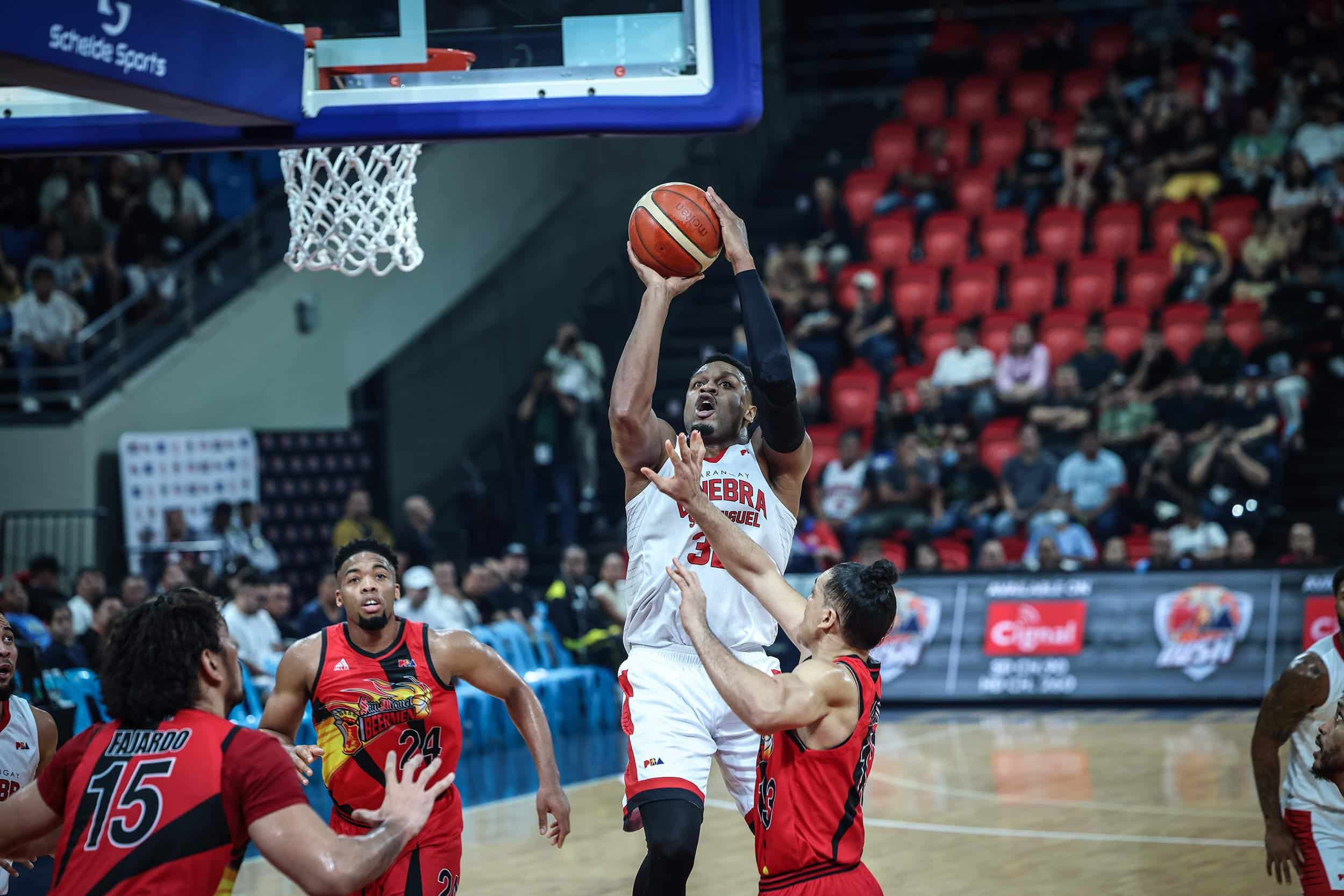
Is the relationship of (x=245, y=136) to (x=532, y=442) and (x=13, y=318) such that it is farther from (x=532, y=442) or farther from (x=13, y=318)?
(x=532, y=442)

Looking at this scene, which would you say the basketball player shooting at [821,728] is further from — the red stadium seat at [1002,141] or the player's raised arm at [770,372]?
the red stadium seat at [1002,141]

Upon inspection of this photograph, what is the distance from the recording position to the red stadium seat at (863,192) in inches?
772

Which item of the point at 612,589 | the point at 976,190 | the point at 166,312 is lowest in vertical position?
the point at 612,589

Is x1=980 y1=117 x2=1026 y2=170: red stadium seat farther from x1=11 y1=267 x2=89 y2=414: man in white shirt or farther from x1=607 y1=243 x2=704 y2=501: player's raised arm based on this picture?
x1=607 y1=243 x2=704 y2=501: player's raised arm

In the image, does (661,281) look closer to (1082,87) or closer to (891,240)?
(891,240)

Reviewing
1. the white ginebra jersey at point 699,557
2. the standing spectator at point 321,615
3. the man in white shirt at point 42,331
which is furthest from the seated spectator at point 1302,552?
the man in white shirt at point 42,331

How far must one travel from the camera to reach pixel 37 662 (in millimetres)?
9961

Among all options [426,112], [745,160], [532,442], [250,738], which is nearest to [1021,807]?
[426,112]

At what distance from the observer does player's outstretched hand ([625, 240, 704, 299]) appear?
536 cm

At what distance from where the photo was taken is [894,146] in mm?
20266

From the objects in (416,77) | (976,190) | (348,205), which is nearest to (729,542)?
(416,77)

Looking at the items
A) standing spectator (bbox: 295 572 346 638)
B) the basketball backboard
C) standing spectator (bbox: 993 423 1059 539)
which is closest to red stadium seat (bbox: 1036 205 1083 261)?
standing spectator (bbox: 993 423 1059 539)

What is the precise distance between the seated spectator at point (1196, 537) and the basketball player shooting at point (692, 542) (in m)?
9.45

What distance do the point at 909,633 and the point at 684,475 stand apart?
10044mm
